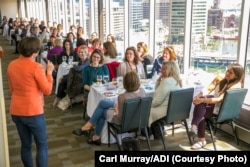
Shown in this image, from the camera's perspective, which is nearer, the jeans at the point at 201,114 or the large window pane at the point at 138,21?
the jeans at the point at 201,114

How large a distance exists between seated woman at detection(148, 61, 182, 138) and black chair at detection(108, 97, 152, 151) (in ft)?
0.66

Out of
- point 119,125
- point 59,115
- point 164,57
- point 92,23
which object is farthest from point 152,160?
point 92,23

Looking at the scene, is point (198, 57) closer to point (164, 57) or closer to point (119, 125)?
point (164, 57)

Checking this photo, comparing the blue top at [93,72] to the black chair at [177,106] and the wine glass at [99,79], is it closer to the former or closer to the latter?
the wine glass at [99,79]

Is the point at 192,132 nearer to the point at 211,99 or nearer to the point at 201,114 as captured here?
the point at 201,114

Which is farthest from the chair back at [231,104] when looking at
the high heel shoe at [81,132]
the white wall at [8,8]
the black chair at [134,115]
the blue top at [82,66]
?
the white wall at [8,8]

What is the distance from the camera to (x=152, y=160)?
2551 millimetres

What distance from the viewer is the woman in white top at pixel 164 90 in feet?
12.1

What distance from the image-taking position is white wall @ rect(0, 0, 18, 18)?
82.6ft

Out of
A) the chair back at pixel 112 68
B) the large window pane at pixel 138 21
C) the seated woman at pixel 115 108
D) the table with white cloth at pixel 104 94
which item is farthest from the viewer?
the large window pane at pixel 138 21

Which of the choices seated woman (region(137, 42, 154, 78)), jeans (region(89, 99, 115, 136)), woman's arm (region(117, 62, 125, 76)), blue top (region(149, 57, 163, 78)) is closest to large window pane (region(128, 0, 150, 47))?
seated woman (region(137, 42, 154, 78))

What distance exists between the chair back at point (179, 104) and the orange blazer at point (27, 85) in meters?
1.55

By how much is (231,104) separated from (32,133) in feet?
7.71

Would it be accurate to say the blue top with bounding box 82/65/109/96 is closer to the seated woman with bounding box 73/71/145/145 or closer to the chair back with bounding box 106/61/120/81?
the chair back with bounding box 106/61/120/81
